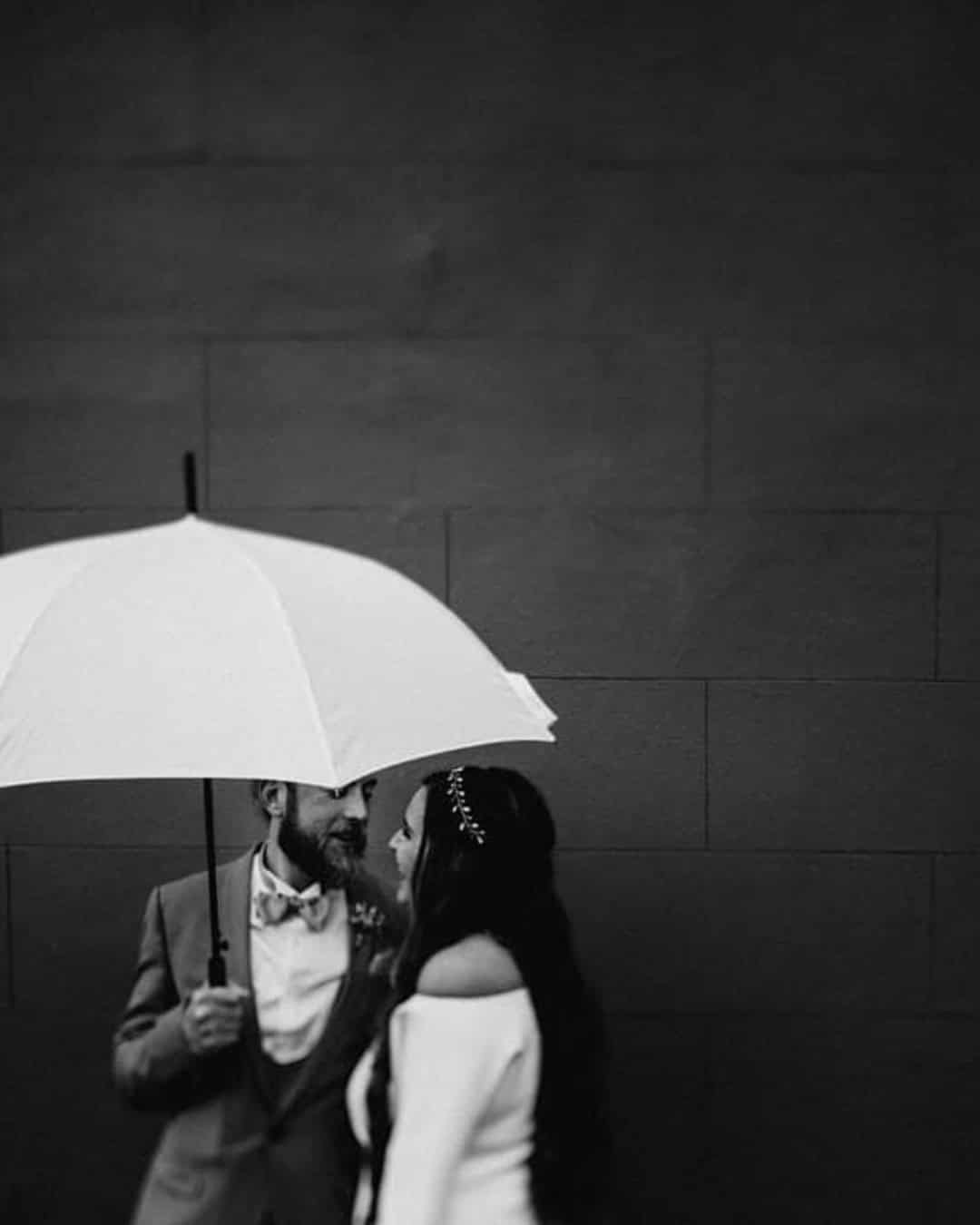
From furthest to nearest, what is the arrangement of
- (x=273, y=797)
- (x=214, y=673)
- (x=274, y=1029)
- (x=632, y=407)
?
1. (x=632, y=407)
2. (x=273, y=797)
3. (x=274, y=1029)
4. (x=214, y=673)

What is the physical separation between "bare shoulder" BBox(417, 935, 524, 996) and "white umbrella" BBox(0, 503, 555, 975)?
0.35 m

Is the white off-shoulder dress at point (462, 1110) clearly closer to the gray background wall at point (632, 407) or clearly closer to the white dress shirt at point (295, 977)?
the white dress shirt at point (295, 977)

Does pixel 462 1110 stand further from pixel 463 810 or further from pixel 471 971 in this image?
pixel 463 810

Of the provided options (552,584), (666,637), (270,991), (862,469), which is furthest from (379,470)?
(270,991)

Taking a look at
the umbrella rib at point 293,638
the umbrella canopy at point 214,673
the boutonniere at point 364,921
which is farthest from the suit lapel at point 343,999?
the umbrella rib at point 293,638

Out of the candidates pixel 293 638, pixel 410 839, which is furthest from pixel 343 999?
pixel 293 638

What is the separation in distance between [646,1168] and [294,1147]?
5.30ft

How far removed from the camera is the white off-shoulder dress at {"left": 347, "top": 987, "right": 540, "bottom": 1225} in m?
3.28

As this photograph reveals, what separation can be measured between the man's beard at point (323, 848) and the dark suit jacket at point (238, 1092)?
44 mm

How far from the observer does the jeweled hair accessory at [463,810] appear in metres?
3.59

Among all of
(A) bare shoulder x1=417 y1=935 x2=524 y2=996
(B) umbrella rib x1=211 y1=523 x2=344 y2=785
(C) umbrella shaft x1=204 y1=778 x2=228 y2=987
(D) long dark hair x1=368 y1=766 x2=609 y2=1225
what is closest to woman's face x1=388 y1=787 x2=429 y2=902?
(D) long dark hair x1=368 y1=766 x2=609 y2=1225

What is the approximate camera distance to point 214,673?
3285 mm

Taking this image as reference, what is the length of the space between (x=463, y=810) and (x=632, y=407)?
73.3 inches

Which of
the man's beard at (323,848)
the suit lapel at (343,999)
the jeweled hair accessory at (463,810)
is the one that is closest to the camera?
the jeweled hair accessory at (463,810)
